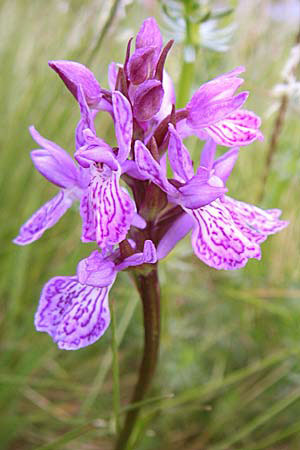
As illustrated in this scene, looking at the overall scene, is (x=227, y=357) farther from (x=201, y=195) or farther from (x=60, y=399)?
(x=201, y=195)

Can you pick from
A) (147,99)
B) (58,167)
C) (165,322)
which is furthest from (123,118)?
(165,322)

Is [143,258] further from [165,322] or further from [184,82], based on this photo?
[165,322]

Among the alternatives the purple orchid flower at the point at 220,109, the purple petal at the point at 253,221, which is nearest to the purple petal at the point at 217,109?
the purple orchid flower at the point at 220,109

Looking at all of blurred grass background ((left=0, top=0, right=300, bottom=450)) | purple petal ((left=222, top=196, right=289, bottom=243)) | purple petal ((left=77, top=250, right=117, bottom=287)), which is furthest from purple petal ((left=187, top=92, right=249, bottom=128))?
blurred grass background ((left=0, top=0, right=300, bottom=450))

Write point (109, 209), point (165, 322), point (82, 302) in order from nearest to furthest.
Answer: point (109, 209), point (82, 302), point (165, 322)

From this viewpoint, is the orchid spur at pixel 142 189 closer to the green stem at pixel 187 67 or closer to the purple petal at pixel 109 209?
the purple petal at pixel 109 209
